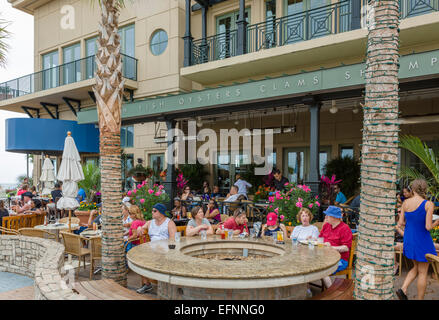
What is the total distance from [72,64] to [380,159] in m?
17.0

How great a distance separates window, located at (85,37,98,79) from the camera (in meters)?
15.3

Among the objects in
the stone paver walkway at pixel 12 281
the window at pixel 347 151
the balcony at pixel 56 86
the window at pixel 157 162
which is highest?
the balcony at pixel 56 86

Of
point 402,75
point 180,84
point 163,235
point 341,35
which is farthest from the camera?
point 180,84

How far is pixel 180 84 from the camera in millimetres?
13555

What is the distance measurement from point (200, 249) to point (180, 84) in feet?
33.3

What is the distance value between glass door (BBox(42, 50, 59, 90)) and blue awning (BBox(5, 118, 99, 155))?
297 cm

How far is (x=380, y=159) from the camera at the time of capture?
2414 mm

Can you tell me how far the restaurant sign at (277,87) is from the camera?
597 cm

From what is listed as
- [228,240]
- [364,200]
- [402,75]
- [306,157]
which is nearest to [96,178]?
[306,157]

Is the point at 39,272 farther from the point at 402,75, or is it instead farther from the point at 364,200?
the point at 402,75

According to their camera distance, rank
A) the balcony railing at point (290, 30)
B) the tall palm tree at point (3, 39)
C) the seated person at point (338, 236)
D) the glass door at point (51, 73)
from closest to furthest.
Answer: the seated person at point (338, 236) → the tall palm tree at point (3, 39) → the balcony railing at point (290, 30) → the glass door at point (51, 73)

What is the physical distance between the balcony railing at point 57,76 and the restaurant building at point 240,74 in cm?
6

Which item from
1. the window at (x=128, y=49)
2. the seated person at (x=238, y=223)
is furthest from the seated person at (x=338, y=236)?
the window at (x=128, y=49)

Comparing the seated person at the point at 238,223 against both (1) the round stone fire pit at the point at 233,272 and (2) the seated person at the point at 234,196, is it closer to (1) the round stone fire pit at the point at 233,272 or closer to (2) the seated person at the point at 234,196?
(1) the round stone fire pit at the point at 233,272
